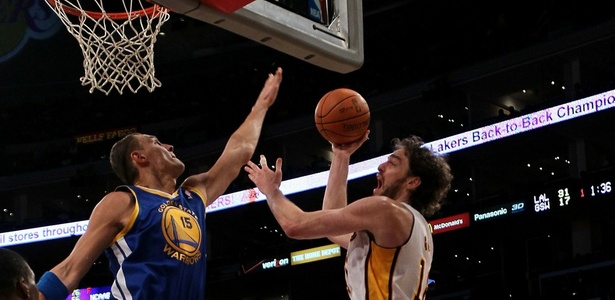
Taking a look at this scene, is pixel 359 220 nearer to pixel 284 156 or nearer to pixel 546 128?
pixel 546 128

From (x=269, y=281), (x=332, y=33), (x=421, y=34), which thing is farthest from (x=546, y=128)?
(x=332, y=33)

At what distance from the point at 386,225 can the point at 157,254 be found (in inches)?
37.3

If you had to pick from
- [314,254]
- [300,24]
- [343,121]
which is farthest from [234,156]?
[314,254]

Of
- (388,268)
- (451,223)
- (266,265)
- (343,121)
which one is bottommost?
(266,265)

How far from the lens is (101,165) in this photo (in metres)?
26.3

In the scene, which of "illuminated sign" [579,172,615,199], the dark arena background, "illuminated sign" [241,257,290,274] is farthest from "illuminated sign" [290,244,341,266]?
"illuminated sign" [579,172,615,199]

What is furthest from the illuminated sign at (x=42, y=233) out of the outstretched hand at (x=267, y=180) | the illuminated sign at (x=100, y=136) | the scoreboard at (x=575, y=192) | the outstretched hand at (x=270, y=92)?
the outstretched hand at (x=267, y=180)

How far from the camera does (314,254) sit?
22.6 metres

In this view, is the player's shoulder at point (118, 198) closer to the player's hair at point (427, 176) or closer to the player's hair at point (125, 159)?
the player's hair at point (125, 159)

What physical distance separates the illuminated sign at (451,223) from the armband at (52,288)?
17.1 metres

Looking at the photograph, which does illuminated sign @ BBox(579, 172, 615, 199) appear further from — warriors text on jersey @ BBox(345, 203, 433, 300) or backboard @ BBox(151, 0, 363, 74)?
warriors text on jersey @ BBox(345, 203, 433, 300)

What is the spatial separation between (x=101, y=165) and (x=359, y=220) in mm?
22955

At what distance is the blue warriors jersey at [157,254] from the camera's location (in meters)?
3.89

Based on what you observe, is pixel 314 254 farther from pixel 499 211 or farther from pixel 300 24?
pixel 300 24
